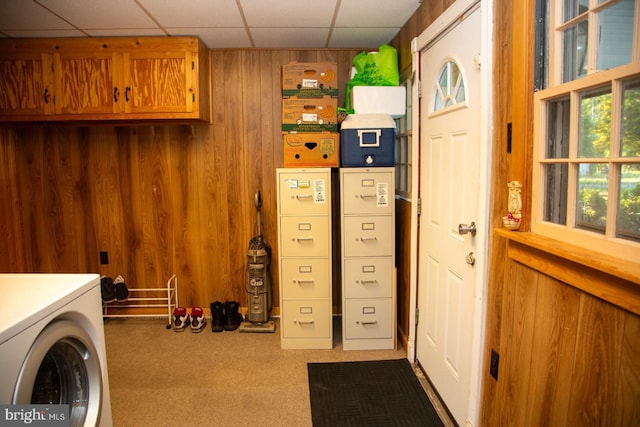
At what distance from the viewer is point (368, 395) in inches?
95.8

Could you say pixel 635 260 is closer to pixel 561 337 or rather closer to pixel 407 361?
pixel 561 337

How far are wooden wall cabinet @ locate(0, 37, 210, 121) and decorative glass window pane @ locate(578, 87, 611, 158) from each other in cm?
259

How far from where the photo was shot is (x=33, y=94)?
309 centimetres

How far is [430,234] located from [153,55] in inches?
94.5

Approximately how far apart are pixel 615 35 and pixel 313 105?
7.09 ft

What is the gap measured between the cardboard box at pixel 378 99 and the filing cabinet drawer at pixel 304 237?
852mm

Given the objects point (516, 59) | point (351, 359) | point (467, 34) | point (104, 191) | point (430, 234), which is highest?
point (467, 34)

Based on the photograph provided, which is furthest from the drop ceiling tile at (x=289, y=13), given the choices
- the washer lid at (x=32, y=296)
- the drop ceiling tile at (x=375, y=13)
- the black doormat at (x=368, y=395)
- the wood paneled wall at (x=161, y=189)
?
the black doormat at (x=368, y=395)

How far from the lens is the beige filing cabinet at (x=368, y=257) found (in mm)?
2883

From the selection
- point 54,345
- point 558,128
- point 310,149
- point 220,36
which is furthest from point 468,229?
point 220,36

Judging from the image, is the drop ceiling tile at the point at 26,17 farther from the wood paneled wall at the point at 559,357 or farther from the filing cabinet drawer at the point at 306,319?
the wood paneled wall at the point at 559,357

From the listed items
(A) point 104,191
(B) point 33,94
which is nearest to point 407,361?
(A) point 104,191

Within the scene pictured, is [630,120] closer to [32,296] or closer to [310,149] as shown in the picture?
[32,296]

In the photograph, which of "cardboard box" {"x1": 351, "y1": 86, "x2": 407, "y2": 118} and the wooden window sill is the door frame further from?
"cardboard box" {"x1": 351, "y1": 86, "x2": 407, "y2": 118}
